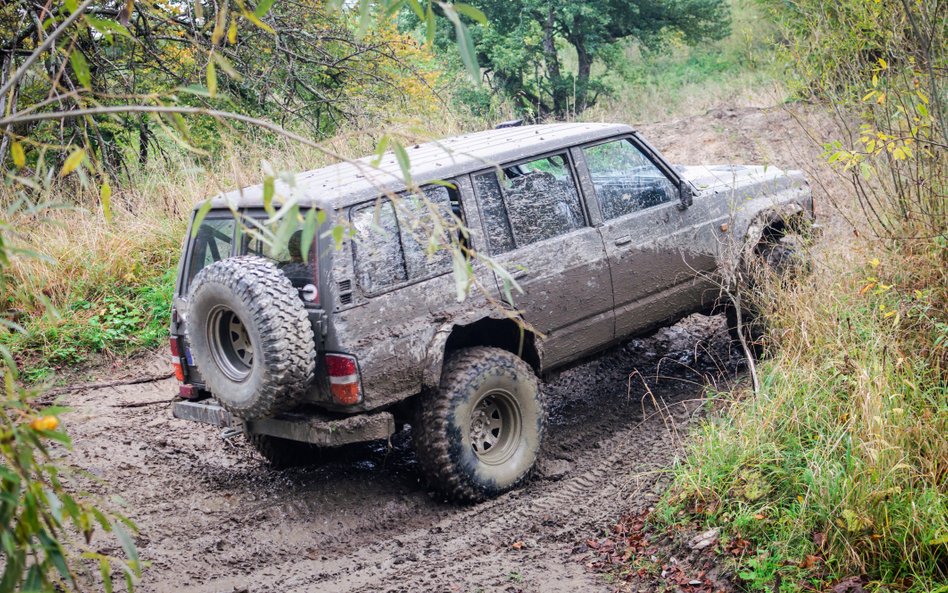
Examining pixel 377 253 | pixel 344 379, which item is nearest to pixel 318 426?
pixel 344 379

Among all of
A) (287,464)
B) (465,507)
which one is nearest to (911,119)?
(465,507)

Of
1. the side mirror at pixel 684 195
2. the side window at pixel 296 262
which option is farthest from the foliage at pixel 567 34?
the side window at pixel 296 262

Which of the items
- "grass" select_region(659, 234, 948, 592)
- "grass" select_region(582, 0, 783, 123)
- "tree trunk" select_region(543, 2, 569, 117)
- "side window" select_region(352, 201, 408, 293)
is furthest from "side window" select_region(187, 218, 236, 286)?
"tree trunk" select_region(543, 2, 569, 117)

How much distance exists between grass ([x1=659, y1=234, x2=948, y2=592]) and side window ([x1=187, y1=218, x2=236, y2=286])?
2.79m

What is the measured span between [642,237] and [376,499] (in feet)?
7.81

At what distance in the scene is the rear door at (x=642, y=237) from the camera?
18.1 ft

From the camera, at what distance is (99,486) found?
17.7ft

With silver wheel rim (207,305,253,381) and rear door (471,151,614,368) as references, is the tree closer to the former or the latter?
rear door (471,151,614,368)

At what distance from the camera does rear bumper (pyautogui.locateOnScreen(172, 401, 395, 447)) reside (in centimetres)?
441

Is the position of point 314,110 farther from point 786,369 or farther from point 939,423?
point 939,423

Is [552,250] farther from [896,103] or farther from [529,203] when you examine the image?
[896,103]

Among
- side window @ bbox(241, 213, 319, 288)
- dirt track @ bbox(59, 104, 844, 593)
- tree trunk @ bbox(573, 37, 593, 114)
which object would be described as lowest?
dirt track @ bbox(59, 104, 844, 593)

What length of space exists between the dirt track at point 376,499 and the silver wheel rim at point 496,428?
0.87ft

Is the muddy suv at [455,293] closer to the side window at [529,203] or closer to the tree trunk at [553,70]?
the side window at [529,203]
